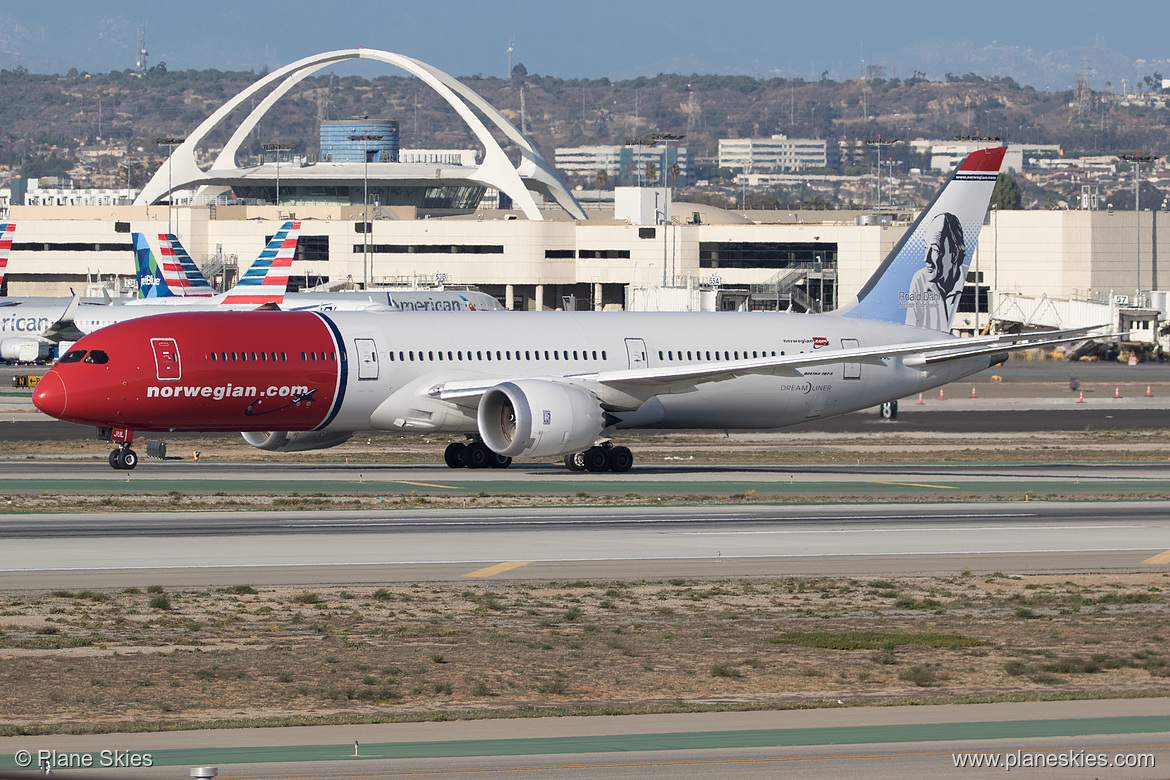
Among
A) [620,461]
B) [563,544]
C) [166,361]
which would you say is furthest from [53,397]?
[563,544]

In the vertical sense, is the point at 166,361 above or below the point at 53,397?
above

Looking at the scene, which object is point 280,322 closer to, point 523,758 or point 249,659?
point 249,659

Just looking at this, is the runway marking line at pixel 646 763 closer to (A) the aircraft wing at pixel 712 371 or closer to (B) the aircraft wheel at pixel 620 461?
(A) the aircraft wing at pixel 712 371

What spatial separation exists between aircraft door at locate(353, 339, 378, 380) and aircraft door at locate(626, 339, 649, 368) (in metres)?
7.73

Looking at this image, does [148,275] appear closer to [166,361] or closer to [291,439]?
[291,439]

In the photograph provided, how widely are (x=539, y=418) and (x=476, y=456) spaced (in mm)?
5126

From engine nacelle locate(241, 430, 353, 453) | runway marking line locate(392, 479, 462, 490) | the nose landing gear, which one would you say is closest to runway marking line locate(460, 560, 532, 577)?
runway marking line locate(392, 479, 462, 490)

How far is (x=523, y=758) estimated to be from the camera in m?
15.7

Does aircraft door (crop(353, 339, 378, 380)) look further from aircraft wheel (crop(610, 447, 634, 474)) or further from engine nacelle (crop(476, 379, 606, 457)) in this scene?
aircraft wheel (crop(610, 447, 634, 474))

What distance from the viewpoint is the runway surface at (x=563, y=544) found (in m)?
27.9

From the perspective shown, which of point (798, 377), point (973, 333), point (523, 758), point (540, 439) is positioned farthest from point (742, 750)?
point (973, 333)

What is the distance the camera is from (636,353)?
47594mm

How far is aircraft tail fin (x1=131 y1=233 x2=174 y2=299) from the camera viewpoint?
356ft

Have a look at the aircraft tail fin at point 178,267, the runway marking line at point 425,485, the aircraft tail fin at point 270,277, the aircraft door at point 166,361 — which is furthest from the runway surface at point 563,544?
the aircraft tail fin at point 178,267
